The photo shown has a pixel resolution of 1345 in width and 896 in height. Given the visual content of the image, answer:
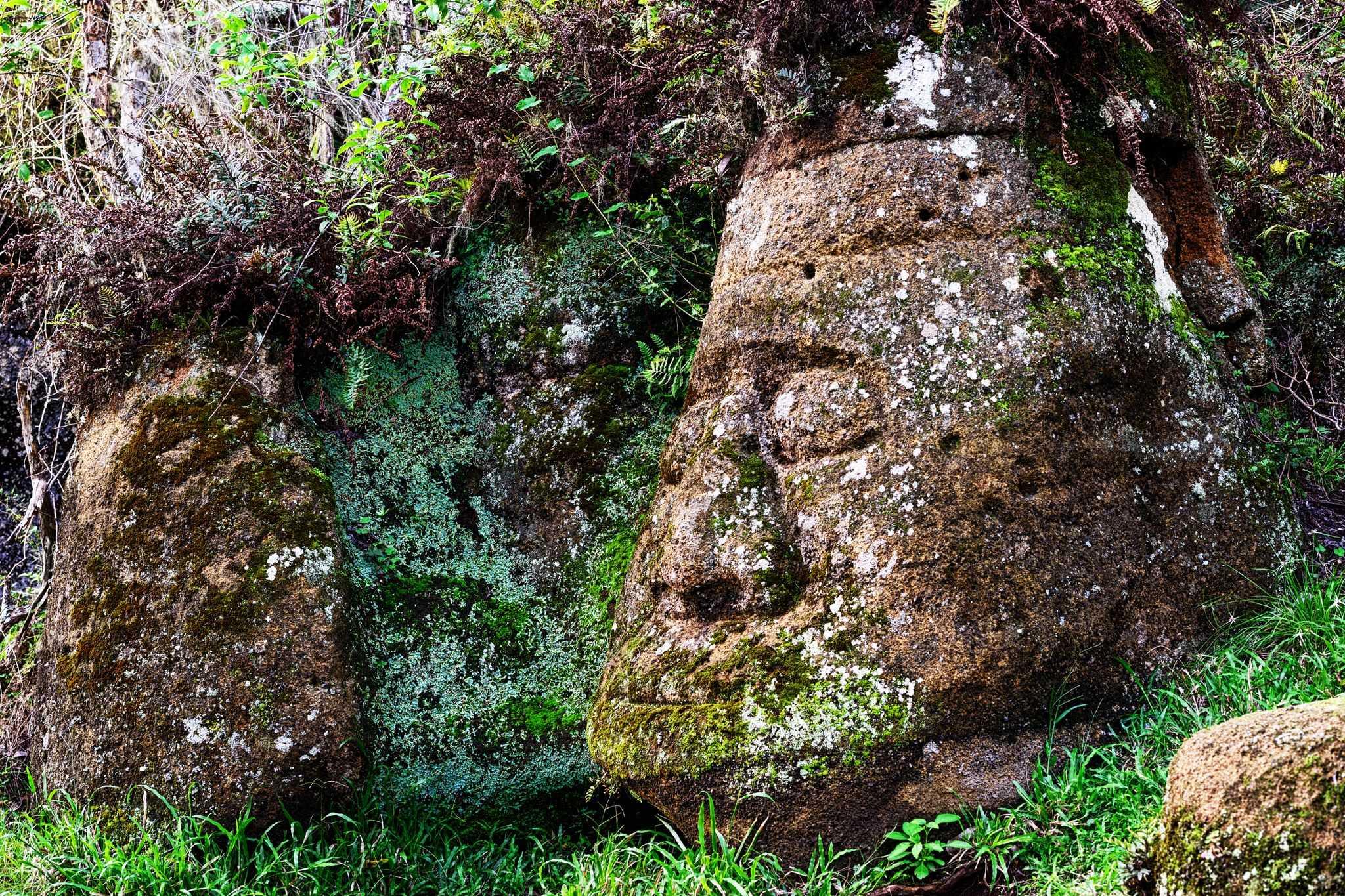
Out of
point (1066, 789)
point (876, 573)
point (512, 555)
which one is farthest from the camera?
point (512, 555)

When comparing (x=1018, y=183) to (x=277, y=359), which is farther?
(x=277, y=359)

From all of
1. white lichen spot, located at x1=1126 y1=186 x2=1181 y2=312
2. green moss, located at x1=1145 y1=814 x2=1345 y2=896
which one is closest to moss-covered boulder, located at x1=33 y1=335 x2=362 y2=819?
green moss, located at x1=1145 y1=814 x2=1345 y2=896

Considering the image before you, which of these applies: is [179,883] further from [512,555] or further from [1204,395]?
[1204,395]

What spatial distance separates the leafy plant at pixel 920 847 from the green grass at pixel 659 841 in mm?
50

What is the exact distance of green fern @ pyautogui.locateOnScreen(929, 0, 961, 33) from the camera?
3760 millimetres

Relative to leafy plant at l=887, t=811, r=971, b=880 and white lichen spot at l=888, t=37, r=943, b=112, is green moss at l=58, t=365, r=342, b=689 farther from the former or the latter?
white lichen spot at l=888, t=37, r=943, b=112

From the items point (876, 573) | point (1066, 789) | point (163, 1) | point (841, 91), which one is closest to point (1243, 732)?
point (1066, 789)

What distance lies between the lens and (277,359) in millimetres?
5066

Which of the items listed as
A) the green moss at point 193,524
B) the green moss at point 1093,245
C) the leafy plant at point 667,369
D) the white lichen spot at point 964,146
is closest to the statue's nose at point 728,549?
the leafy plant at point 667,369

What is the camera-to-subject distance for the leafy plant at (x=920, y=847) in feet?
10.3

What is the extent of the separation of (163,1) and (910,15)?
17.2 feet

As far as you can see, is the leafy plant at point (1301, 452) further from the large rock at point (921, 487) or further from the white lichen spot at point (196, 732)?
the white lichen spot at point (196, 732)

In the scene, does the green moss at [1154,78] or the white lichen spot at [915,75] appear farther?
the green moss at [1154,78]

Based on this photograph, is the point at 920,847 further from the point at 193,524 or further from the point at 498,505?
the point at 193,524
